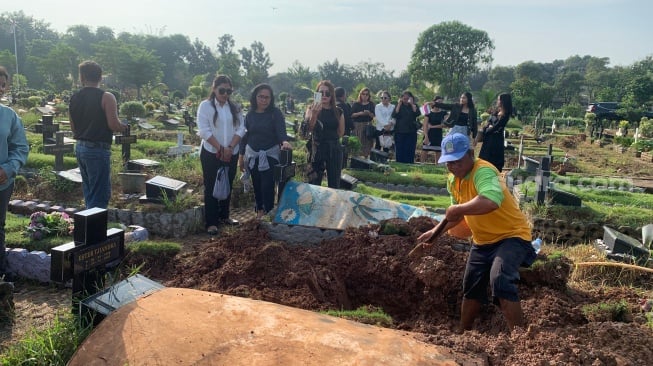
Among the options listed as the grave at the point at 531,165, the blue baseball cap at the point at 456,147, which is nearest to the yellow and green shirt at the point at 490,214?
the blue baseball cap at the point at 456,147

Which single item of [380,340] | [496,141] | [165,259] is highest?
[496,141]

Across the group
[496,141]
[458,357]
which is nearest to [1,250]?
[458,357]

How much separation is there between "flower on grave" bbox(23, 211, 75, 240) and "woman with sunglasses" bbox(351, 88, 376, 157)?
23.6 feet

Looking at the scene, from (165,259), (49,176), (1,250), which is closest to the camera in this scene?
(1,250)

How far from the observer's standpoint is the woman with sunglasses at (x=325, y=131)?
22.5 feet

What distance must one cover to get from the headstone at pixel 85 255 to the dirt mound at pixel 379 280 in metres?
1.07

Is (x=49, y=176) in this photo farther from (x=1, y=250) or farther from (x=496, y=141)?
(x=496, y=141)

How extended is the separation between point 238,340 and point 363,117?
965 centimetres

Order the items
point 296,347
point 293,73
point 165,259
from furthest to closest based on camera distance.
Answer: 1. point 293,73
2. point 165,259
3. point 296,347

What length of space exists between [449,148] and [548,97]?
36.0 m

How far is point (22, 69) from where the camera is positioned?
56344 millimetres

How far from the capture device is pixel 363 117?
1180cm

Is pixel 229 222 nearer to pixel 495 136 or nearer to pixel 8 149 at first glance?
pixel 8 149

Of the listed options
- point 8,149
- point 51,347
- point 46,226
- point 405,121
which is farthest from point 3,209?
point 405,121
